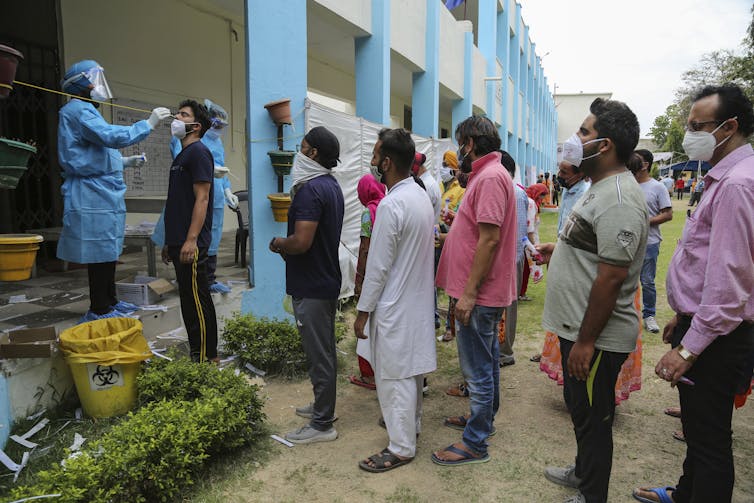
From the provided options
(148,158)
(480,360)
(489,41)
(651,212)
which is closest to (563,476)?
(480,360)

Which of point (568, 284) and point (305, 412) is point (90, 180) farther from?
point (568, 284)

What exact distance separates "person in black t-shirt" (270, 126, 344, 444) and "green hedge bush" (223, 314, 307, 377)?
1146 millimetres

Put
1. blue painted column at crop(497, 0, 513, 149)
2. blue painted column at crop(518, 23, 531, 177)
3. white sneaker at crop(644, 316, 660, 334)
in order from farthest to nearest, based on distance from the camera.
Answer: blue painted column at crop(518, 23, 531, 177), blue painted column at crop(497, 0, 513, 149), white sneaker at crop(644, 316, 660, 334)

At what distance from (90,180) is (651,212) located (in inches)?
198

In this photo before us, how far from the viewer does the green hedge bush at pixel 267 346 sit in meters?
4.18

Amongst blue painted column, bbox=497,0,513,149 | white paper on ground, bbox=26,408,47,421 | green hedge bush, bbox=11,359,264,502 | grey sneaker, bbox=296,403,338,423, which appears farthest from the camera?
blue painted column, bbox=497,0,513,149

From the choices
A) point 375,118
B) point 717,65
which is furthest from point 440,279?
point 717,65

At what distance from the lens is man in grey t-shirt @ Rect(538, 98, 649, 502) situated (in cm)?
195

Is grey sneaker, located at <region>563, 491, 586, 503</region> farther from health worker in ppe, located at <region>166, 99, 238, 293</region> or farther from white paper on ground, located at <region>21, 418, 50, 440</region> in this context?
health worker in ppe, located at <region>166, 99, 238, 293</region>

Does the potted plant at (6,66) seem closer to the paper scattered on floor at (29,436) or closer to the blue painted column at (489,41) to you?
the paper scattered on floor at (29,436)

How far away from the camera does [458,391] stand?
3.94 m

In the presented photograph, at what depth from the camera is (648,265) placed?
17.5ft

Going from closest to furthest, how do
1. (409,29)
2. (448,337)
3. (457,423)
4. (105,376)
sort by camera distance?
(105,376)
(457,423)
(448,337)
(409,29)

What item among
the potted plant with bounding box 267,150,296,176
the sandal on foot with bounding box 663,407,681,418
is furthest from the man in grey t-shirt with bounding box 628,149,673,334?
the potted plant with bounding box 267,150,296,176
